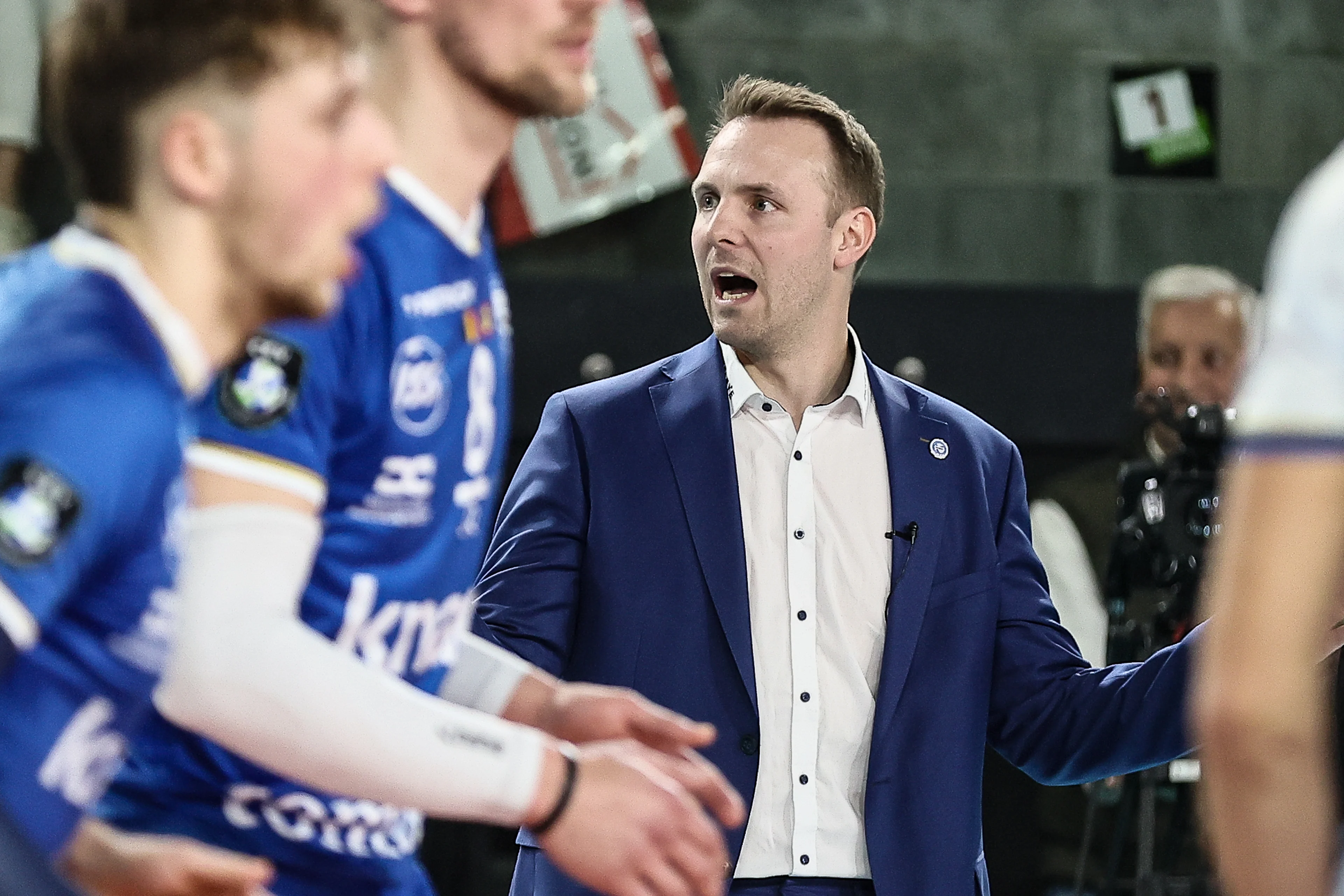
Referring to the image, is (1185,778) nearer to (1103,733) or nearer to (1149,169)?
(1103,733)

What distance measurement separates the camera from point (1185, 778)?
4.28 meters

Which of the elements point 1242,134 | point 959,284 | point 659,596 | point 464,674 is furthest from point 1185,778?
point 464,674

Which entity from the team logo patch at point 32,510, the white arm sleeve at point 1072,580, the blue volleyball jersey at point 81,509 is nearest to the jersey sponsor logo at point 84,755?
the blue volleyball jersey at point 81,509

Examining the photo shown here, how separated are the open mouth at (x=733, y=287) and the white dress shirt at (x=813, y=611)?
0.13 m

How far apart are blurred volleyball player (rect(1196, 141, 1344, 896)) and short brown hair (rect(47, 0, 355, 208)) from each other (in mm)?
682

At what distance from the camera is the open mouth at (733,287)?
282cm

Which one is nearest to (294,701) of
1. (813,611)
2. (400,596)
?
(400,596)

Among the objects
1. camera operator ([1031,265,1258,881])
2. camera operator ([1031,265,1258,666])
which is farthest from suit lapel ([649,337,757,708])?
camera operator ([1031,265,1258,666])

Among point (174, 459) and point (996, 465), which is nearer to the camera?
point (174, 459)

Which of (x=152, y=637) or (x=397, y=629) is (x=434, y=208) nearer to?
(x=397, y=629)

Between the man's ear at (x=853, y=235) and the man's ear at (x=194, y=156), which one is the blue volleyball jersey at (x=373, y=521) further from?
the man's ear at (x=853, y=235)

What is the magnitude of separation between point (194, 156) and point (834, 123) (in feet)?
6.40

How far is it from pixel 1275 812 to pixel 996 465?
1.71 metres

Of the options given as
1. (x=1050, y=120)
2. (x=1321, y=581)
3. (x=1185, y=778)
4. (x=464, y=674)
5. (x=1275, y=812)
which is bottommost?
(x=1185, y=778)
